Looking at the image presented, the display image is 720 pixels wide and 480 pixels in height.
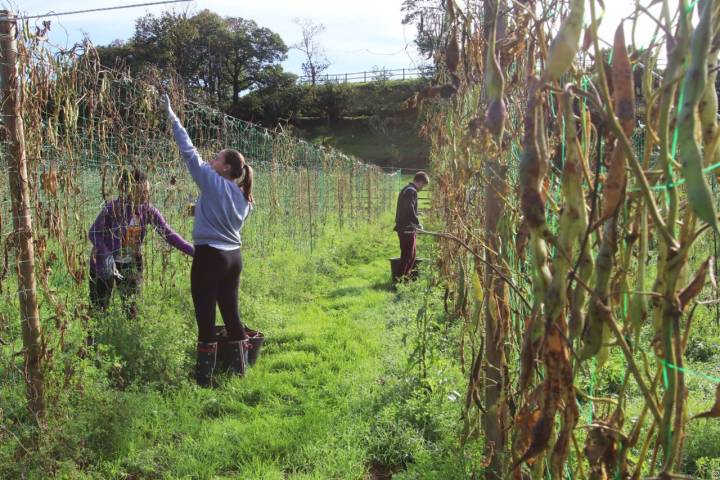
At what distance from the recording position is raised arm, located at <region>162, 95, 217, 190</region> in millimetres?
3715

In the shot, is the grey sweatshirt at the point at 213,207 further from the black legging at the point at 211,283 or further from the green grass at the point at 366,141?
the green grass at the point at 366,141

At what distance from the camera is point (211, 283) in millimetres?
3965

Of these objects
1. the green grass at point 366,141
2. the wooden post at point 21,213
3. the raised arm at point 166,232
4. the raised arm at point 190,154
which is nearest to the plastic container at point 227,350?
the raised arm at point 166,232

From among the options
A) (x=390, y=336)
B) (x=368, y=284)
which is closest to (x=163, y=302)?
(x=390, y=336)

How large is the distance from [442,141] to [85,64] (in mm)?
2391

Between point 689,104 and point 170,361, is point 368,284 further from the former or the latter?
point 689,104

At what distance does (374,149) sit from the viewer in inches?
1575

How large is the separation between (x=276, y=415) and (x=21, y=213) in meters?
1.92

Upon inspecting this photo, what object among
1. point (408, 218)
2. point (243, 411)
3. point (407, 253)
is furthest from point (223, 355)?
point (408, 218)

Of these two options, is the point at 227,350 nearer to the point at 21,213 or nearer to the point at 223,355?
the point at 223,355

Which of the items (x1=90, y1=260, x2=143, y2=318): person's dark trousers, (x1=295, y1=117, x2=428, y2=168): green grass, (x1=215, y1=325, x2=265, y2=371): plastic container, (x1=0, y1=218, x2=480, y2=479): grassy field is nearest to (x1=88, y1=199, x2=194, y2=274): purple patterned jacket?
(x1=90, y1=260, x2=143, y2=318): person's dark trousers

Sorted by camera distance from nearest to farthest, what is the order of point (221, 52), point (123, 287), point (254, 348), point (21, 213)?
point (21, 213) < point (254, 348) < point (123, 287) < point (221, 52)

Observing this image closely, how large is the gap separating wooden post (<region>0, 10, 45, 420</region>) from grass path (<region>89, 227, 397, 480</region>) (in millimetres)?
578

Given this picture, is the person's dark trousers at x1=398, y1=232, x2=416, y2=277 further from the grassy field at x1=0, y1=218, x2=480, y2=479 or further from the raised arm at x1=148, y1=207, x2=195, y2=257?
the raised arm at x1=148, y1=207, x2=195, y2=257
